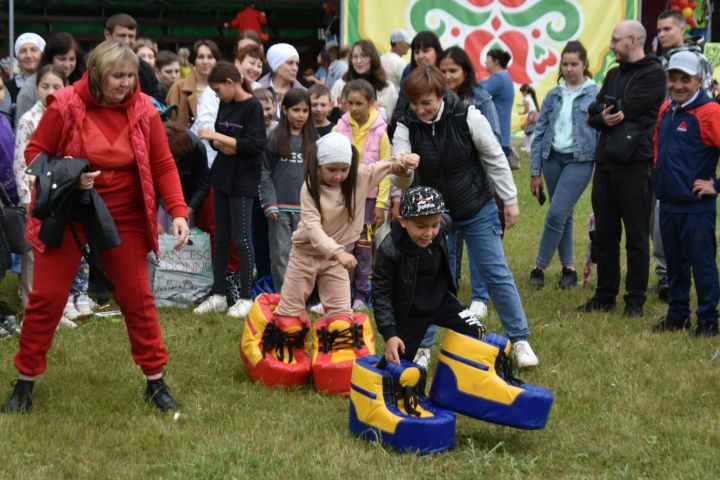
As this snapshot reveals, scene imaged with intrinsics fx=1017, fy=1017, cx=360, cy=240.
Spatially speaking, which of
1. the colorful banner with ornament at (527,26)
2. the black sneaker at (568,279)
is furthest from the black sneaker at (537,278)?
the colorful banner with ornament at (527,26)

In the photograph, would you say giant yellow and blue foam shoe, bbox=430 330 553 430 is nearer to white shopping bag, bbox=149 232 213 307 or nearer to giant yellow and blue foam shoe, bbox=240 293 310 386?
giant yellow and blue foam shoe, bbox=240 293 310 386

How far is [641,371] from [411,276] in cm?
186

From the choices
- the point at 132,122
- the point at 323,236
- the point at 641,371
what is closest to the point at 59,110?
the point at 132,122

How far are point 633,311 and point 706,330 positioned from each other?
2.59 ft

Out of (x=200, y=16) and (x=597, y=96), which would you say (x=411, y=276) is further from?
(x=200, y=16)

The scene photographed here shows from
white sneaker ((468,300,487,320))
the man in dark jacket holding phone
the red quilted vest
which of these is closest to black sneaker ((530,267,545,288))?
the man in dark jacket holding phone

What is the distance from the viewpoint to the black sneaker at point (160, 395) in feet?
18.0

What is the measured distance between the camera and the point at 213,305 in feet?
26.4

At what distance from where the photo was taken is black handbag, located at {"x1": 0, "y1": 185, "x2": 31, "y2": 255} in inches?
270

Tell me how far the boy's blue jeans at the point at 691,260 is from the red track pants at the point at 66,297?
3.69 metres

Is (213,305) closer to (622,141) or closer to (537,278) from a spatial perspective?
(537,278)

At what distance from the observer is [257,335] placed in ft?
20.2

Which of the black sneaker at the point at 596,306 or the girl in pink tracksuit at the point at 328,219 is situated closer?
the girl in pink tracksuit at the point at 328,219

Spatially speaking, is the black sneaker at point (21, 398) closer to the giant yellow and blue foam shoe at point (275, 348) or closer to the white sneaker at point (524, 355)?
the giant yellow and blue foam shoe at point (275, 348)
